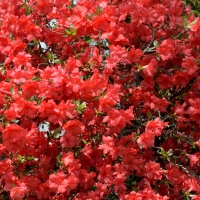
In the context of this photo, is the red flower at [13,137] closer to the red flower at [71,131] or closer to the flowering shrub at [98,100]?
the flowering shrub at [98,100]

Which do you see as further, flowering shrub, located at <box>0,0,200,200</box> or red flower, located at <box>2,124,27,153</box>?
flowering shrub, located at <box>0,0,200,200</box>

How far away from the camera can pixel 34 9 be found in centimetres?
318

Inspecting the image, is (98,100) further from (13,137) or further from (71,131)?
(13,137)

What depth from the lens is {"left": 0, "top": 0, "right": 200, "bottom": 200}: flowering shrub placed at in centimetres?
254

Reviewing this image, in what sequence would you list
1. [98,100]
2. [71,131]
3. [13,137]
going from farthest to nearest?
[98,100] → [71,131] → [13,137]

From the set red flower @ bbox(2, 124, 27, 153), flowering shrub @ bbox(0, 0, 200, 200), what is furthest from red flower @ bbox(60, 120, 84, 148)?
red flower @ bbox(2, 124, 27, 153)

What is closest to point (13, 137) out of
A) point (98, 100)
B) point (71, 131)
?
point (71, 131)

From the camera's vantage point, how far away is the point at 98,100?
2672 millimetres

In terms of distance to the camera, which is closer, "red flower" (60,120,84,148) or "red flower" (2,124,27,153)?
"red flower" (2,124,27,153)

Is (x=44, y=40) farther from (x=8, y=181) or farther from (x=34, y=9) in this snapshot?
(x=8, y=181)

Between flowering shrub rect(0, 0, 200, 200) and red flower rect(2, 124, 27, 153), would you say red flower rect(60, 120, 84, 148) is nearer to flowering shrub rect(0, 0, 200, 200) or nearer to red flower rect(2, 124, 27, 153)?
flowering shrub rect(0, 0, 200, 200)

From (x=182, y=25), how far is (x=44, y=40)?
96 cm

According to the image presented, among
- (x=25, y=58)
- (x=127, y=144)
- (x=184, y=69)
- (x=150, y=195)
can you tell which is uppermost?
(x=25, y=58)

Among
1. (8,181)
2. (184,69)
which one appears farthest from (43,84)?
(184,69)
